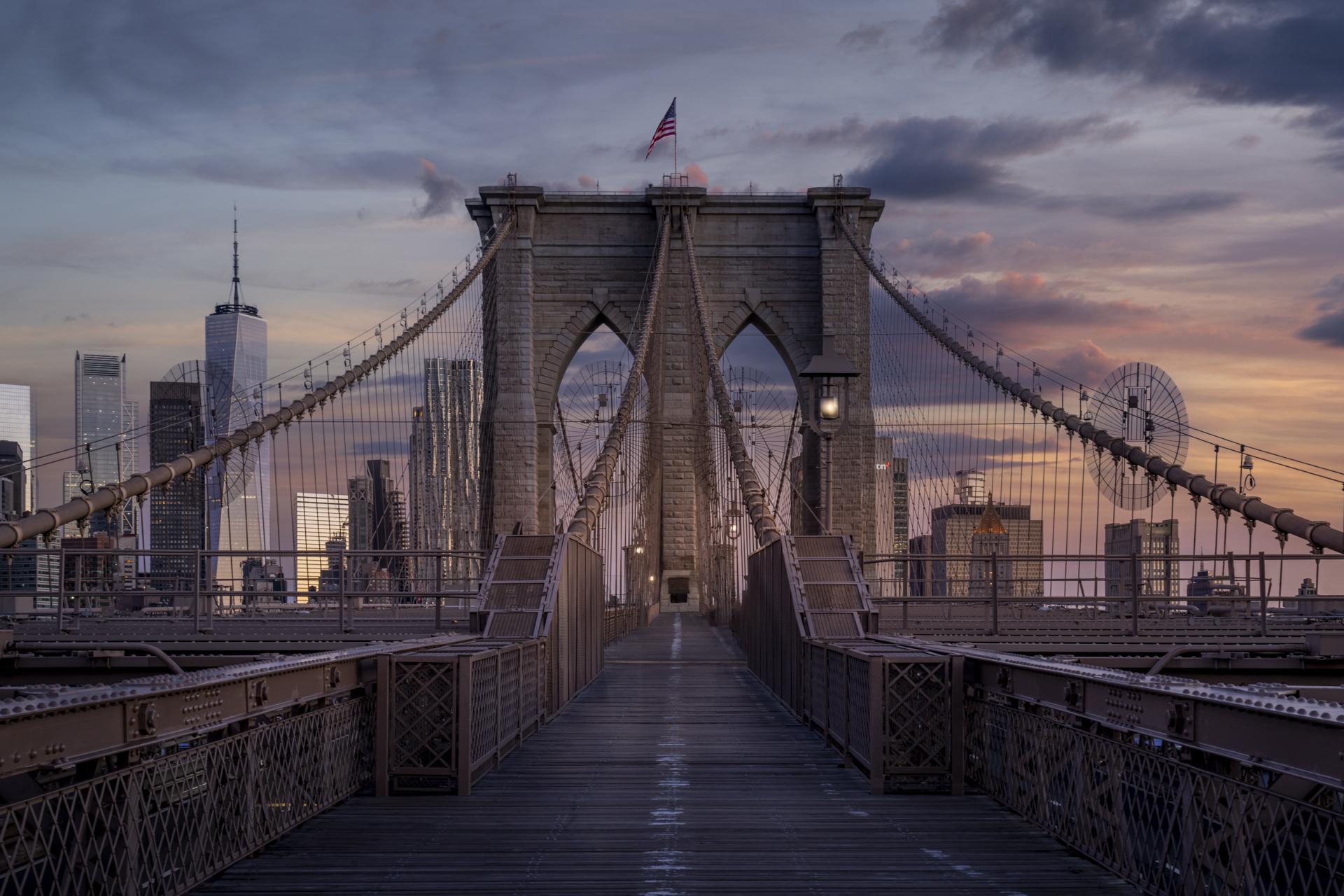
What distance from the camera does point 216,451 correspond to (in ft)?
89.1

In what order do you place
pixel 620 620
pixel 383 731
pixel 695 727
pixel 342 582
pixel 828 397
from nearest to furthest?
1. pixel 383 731
2. pixel 695 727
3. pixel 342 582
4. pixel 828 397
5. pixel 620 620

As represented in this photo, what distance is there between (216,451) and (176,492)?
62.2 meters

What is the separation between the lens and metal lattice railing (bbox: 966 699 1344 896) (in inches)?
196

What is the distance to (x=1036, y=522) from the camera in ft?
265

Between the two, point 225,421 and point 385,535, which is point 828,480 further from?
point 385,535

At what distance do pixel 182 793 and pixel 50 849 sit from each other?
128 centimetres

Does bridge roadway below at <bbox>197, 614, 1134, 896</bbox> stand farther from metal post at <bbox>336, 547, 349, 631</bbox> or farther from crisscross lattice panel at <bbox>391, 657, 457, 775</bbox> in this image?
metal post at <bbox>336, 547, 349, 631</bbox>

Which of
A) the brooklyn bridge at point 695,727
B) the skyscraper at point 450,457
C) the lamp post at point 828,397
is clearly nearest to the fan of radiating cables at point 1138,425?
the brooklyn bridge at point 695,727

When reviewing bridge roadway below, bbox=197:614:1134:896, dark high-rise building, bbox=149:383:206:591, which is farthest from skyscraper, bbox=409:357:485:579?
bridge roadway below, bbox=197:614:1134:896

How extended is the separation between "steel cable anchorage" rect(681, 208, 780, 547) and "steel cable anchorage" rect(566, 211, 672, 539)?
3.21 ft

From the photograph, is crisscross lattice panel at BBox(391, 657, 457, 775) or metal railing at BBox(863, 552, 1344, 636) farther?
metal railing at BBox(863, 552, 1344, 636)

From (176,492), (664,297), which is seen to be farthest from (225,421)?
(176,492)

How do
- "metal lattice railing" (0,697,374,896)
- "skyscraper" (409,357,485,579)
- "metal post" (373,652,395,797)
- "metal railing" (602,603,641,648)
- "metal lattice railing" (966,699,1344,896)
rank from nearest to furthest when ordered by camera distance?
1. "metal lattice railing" (966,699,1344,896)
2. "metal lattice railing" (0,697,374,896)
3. "metal post" (373,652,395,797)
4. "metal railing" (602,603,641,648)
5. "skyscraper" (409,357,485,579)

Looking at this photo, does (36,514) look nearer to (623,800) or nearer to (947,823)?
(623,800)
